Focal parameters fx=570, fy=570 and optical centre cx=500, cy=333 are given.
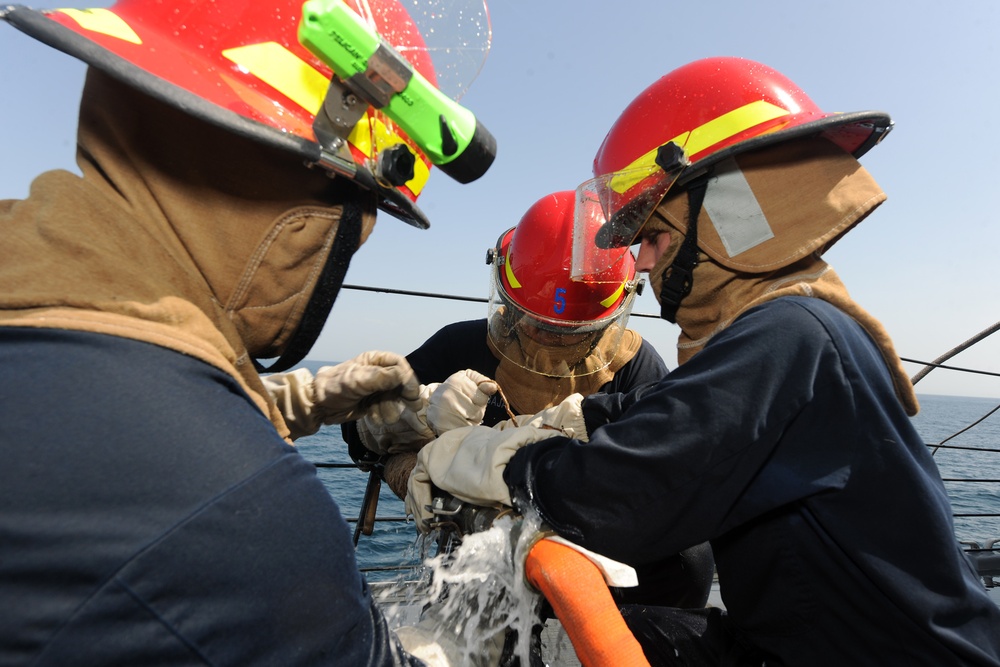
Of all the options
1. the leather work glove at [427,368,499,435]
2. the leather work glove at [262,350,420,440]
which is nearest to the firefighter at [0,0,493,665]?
→ the leather work glove at [262,350,420,440]

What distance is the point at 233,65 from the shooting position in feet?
3.69

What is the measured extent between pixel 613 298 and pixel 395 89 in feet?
8.08

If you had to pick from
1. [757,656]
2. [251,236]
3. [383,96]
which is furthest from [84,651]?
[757,656]

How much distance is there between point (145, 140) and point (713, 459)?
142 centimetres

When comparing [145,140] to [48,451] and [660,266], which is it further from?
[660,266]

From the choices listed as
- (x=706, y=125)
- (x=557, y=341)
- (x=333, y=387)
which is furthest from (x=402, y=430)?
(x=706, y=125)

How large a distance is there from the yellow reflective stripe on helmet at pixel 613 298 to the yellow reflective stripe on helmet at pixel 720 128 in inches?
51.5

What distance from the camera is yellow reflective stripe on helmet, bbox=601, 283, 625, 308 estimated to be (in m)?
3.39

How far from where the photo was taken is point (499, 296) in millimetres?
3588

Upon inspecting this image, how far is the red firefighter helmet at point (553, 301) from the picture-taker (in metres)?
3.32

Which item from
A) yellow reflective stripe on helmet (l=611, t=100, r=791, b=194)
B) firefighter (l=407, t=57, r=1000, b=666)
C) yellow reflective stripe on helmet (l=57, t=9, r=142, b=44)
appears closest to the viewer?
yellow reflective stripe on helmet (l=57, t=9, r=142, b=44)

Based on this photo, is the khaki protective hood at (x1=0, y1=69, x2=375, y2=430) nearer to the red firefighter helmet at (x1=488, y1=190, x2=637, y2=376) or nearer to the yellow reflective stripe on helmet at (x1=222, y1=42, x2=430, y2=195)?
the yellow reflective stripe on helmet at (x1=222, y1=42, x2=430, y2=195)

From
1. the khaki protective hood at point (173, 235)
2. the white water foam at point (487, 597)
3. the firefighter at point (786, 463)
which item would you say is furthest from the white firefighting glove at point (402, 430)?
the khaki protective hood at point (173, 235)

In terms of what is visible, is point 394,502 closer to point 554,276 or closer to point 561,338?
point 561,338
